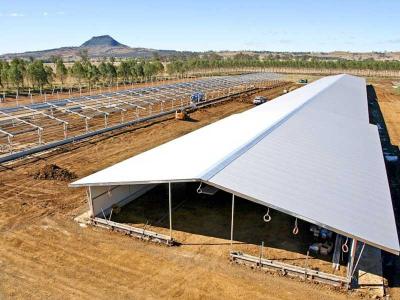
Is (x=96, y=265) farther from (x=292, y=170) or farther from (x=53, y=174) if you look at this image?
(x=53, y=174)

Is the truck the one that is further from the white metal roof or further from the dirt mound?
the dirt mound

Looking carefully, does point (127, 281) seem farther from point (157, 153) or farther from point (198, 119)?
point (198, 119)

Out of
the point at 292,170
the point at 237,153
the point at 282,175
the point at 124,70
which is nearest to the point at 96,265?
the point at 237,153

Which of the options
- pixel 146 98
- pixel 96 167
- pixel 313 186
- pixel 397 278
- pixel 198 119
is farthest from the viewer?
pixel 146 98

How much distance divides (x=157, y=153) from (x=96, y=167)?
672 centimetres

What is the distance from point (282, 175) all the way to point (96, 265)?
8240 mm

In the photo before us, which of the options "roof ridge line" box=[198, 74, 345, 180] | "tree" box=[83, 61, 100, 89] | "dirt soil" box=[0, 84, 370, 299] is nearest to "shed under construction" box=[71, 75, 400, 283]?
"roof ridge line" box=[198, 74, 345, 180]

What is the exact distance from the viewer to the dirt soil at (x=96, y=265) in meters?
11.6

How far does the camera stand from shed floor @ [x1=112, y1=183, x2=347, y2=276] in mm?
13969

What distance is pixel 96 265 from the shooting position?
1295 centimetres

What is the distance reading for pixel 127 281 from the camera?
12.1 m

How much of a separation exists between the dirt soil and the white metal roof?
8.25 ft

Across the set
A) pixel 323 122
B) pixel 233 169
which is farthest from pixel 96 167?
pixel 323 122

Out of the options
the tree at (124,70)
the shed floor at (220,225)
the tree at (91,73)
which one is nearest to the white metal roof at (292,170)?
the shed floor at (220,225)
